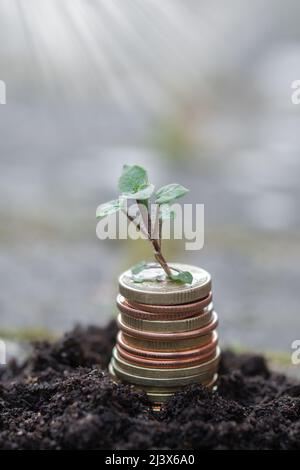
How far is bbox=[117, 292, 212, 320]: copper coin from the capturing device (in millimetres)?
1202

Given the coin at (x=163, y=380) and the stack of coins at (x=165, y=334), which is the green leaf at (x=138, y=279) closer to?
the stack of coins at (x=165, y=334)

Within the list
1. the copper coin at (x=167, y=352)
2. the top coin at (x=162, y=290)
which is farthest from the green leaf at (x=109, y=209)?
the copper coin at (x=167, y=352)

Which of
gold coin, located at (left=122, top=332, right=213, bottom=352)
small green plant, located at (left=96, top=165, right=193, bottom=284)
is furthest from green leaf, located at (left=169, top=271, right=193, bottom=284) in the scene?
gold coin, located at (left=122, top=332, right=213, bottom=352)

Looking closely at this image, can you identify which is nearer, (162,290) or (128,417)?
(128,417)

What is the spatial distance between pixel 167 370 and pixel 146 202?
0.99 ft

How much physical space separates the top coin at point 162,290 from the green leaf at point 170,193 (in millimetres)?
155

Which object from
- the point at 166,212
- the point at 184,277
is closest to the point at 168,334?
the point at 184,277

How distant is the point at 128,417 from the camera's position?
1074 mm

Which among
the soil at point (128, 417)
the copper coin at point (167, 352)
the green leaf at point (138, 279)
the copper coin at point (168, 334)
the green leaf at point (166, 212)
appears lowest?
the soil at point (128, 417)

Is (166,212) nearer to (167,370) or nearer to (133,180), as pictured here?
(133,180)

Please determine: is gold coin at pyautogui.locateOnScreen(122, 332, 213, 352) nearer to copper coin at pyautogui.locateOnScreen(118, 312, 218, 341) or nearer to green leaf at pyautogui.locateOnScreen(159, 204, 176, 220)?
copper coin at pyautogui.locateOnScreen(118, 312, 218, 341)

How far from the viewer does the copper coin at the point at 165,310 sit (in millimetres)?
1202
